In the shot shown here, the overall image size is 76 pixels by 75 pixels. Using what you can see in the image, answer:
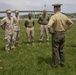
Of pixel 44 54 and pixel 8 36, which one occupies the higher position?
pixel 8 36

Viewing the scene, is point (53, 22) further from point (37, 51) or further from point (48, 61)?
point (37, 51)

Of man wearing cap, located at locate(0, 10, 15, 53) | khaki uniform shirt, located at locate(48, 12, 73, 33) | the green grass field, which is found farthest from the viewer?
man wearing cap, located at locate(0, 10, 15, 53)

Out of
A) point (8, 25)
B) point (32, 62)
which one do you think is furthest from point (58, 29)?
point (8, 25)

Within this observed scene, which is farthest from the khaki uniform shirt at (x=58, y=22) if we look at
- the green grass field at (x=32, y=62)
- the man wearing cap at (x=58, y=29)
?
the green grass field at (x=32, y=62)

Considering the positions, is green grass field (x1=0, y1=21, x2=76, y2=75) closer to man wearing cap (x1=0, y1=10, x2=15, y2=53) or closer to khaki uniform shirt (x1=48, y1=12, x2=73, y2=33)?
man wearing cap (x1=0, y1=10, x2=15, y2=53)

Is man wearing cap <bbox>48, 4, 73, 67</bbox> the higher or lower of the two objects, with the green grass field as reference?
higher

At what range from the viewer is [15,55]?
14.4 metres

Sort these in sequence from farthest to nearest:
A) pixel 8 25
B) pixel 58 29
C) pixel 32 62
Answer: pixel 8 25, pixel 32 62, pixel 58 29

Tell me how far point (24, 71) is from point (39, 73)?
2.39 feet

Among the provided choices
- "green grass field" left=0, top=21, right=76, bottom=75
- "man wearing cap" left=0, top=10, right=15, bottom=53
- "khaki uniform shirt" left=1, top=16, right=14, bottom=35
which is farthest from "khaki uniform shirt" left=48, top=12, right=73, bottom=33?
"khaki uniform shirt" left=1, top=16, right=14, bottom=35

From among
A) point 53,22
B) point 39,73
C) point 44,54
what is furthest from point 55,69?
point 44,54

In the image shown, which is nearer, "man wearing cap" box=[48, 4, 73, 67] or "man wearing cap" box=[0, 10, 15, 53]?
"man wearing cap" box=[48, 4, 73, 67]

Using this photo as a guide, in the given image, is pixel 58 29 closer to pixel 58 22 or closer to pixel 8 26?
pixel 58 22

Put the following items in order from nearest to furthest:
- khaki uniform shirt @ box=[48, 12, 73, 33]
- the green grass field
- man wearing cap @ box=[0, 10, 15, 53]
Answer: the green grass field → khaki uniform shirt @ box=[48, 12, 73, 33] → man wearing cap @ box=[0, 10, 15, 53]
